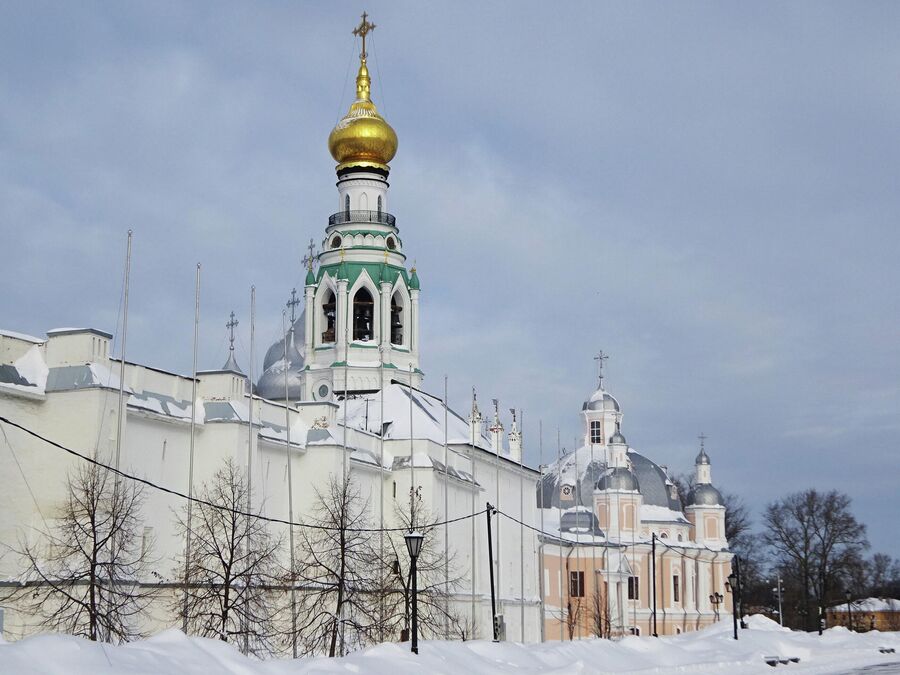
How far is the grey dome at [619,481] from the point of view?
7381cm

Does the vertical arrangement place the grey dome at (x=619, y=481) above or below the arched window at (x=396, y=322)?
below

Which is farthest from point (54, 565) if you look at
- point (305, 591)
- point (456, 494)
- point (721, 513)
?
point (721, 513)

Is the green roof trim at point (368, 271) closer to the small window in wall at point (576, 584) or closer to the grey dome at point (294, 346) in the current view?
the grey dome at point (294, 346)

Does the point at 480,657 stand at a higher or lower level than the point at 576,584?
lower

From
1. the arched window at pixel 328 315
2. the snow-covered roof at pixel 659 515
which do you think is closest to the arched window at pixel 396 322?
the arched window at pixel 328 315

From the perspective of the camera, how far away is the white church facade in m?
30.0

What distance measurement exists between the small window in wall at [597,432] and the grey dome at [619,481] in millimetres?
7288

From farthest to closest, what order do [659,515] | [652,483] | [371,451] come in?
[652,483], [659,515], [371,451]

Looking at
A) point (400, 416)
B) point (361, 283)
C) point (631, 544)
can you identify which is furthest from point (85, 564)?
point (631, 544)

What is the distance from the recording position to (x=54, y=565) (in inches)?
1116

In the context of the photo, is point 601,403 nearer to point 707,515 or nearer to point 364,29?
point 707,515

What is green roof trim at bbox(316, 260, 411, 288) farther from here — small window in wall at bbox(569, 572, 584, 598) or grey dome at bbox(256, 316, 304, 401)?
small window in wall at bbox(569, 572, 584, 598)

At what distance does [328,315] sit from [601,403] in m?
29.3

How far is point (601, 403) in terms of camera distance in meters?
82.4
